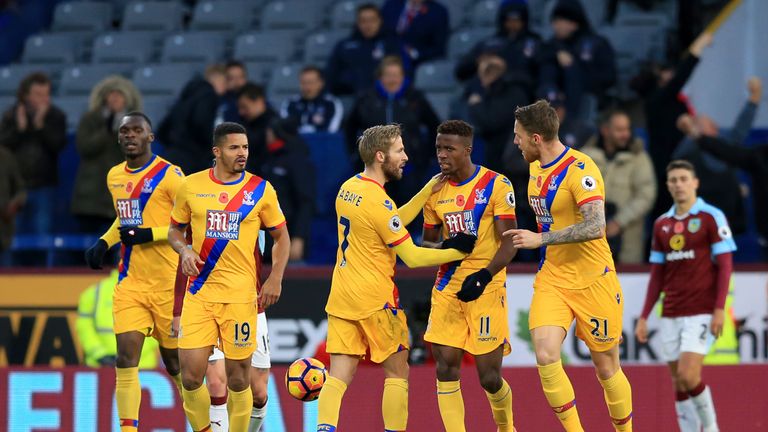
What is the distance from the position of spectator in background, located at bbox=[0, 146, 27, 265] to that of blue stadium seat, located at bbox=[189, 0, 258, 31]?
406 cm

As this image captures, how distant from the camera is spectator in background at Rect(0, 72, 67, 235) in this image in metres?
15.9

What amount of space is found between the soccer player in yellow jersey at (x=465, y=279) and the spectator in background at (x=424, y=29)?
654 cm

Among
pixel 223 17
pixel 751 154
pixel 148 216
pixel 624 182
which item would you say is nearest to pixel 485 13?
pixel 223 17

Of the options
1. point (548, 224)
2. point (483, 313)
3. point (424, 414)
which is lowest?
point (424, 414)

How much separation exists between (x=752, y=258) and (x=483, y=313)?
6143 millimetres

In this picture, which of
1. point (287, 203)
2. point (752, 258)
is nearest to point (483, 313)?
point (287, 203)

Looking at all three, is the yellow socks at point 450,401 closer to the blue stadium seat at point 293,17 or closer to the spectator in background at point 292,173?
the spectator in background at point 292,173

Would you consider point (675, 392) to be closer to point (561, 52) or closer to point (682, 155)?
point (682, 155)

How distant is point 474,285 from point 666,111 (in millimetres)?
6026

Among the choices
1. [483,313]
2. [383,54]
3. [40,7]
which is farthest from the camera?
[40,7]

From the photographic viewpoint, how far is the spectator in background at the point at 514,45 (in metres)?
15.0

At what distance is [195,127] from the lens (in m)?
15.4

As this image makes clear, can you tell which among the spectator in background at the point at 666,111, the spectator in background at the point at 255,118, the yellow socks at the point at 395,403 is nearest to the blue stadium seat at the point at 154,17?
the spectator in background at the point at 255,118

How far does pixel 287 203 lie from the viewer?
47.5 feet
